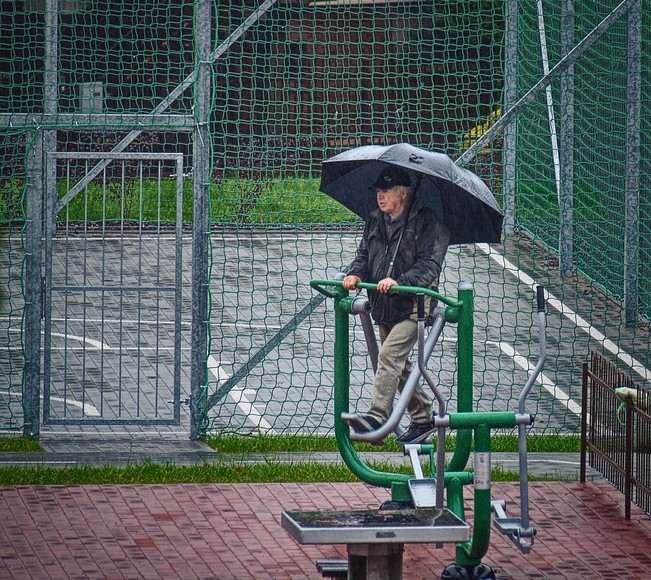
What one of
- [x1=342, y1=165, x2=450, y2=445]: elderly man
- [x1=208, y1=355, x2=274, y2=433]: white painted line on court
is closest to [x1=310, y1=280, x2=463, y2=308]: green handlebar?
[x1=342, y1=165, x2=450, y2=445]: elderly man

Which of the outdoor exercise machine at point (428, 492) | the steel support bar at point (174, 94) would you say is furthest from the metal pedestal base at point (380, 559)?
the steel support bar at point (174, 94)

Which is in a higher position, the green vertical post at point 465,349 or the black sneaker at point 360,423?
the green vertical post at point 465,349

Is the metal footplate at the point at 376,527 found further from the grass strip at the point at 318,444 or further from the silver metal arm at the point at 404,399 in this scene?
the grass strip at the point at 318,444

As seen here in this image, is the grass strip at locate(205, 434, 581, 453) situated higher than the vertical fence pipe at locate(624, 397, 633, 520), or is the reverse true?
the vertical fence pipe at locate(624, 397, 633, 520)

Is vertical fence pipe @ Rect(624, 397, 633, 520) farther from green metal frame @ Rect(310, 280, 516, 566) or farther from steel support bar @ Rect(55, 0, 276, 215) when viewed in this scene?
steel support bar @ Rect(55, 0, 276, 215)

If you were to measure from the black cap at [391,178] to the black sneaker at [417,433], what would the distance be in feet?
4.64

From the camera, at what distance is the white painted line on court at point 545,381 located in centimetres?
1195

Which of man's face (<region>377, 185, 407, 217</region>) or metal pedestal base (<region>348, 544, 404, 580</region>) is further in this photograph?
man's face (<region>377, 185, 407, 217</region>)

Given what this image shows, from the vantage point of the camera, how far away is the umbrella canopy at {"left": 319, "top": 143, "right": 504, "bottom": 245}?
798cm

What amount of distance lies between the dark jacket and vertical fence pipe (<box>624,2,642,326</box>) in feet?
16.2

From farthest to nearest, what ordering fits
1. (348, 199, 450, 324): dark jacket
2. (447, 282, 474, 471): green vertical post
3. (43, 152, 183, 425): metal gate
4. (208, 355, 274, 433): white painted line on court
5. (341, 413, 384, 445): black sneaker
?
(208, 355, 274, 433): white painted line on court < (43, 152, 183, 425): metal gate < (348, 199, 450, 324): dark jacket < (341, 413, 384, 445): black sneaker < (447, 282, 474, 471): green vertical post

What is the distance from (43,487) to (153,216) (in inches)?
398

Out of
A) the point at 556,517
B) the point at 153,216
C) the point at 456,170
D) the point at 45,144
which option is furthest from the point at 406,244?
the point at 153,216

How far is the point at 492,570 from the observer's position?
23.7 ft
